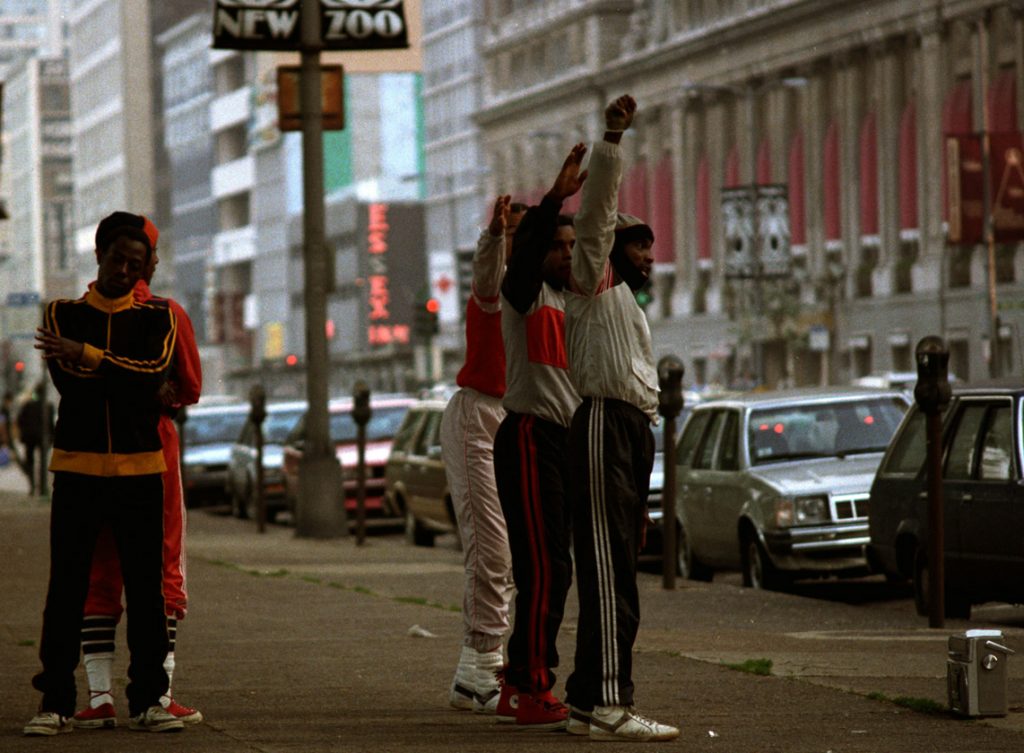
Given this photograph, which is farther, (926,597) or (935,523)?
(926,597)

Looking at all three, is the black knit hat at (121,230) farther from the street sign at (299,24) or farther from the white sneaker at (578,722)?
the street sign at (299,24)

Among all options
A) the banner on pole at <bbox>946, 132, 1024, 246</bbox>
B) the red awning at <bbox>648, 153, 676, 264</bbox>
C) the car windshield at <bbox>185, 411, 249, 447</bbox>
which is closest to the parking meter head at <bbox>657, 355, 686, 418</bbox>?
the car windshield at <bbox>185, 411, 249, 447</bbox>

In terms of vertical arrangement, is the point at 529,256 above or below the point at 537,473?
above

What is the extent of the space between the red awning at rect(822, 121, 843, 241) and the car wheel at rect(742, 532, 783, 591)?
64.1m

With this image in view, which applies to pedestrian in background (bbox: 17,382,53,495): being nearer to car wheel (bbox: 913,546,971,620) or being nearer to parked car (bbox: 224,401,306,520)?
parked car (bbox: 224,401,306,520)

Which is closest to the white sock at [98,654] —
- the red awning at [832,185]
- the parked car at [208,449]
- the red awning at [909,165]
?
the parked car at [208,449]

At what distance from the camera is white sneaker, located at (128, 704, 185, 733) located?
8.45 meters

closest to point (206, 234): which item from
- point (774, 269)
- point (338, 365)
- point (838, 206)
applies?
point (338, 365)

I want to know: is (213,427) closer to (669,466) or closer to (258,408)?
(258,408)

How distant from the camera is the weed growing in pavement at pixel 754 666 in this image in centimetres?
1014

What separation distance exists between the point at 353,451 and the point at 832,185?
5375cm

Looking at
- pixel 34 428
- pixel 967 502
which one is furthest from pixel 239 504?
pixel 967 502

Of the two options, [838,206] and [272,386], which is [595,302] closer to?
[838,206]

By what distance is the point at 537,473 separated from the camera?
8.56 metres
